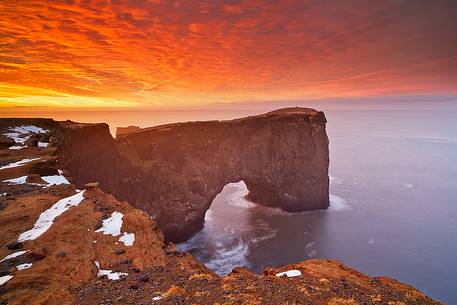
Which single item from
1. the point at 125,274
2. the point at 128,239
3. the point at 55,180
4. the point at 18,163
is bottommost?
the point at 125,274

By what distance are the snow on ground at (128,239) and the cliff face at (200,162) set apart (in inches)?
895

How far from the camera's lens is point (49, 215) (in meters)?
13.9

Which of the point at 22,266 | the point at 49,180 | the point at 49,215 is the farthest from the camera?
the point at 49,180

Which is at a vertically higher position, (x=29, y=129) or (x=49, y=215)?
(x=29, y=129)

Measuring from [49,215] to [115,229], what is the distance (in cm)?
399

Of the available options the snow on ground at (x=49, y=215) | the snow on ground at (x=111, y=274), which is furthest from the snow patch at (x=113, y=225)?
the snow on ground at (x=111, y=274)

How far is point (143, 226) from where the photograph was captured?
13.7 m

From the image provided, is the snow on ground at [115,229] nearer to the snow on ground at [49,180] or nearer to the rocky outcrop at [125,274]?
the rocky outcrop at [125,274]

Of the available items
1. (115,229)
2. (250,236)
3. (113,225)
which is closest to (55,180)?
(113,225)

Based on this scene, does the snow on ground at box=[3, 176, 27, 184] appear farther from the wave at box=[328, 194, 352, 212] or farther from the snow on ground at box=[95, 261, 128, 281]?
the wave at box=[328, 194, 352, 212]

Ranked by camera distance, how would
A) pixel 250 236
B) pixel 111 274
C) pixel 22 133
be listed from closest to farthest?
pixel 111 274 → pixel 22 133 → pixel 250 236

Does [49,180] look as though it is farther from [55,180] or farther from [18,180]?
[18,180]

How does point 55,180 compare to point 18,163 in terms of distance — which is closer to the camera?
point 55,180

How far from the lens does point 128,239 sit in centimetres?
1256
